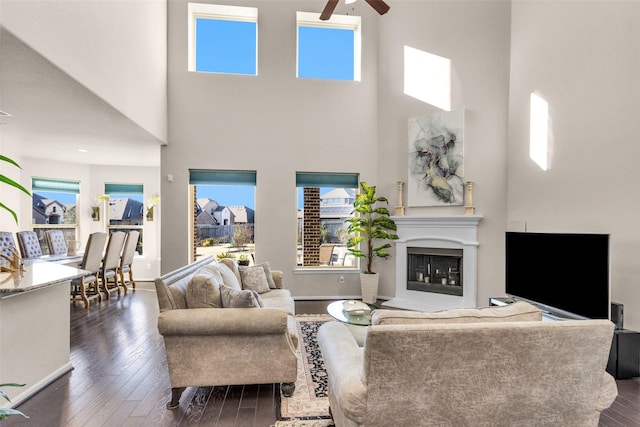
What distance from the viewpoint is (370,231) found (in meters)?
5.32

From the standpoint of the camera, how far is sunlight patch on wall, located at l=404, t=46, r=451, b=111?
496 cm

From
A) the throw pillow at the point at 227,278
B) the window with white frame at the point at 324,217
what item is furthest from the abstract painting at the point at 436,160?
the throw pillow at the point at 227,278

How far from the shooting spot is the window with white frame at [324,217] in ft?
18.8

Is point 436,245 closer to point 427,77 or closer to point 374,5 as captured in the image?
point 427,77

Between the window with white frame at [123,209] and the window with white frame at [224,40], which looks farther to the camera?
Answer: the window with white frame at [123,209]

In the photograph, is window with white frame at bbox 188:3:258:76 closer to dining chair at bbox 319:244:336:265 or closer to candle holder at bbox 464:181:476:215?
dining chair at bbox 319:244:336:265

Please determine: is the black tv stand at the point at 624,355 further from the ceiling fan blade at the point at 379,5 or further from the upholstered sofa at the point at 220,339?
the ceiling fan blade at the point at 379,5

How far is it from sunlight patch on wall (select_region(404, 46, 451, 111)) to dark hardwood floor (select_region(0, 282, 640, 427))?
12.9 ft

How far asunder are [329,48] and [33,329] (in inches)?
217

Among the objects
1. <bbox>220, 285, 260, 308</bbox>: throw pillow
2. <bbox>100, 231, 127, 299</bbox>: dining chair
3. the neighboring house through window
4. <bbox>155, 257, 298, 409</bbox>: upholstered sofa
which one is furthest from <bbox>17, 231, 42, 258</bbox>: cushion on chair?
<bbox>220, 285, 260, 308</bbox>: throw pillow

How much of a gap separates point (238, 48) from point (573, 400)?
19.9 feet

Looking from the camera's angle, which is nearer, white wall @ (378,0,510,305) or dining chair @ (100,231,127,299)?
white wall @ (378,0,510,305)

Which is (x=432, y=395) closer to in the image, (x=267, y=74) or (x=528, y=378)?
(x=528, y=378)

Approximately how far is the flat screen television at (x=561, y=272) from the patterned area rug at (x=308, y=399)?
2.32 metres
